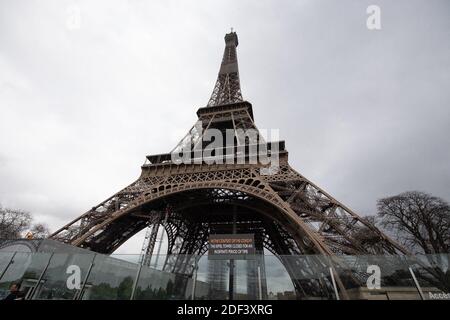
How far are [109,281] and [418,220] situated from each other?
22351 mm

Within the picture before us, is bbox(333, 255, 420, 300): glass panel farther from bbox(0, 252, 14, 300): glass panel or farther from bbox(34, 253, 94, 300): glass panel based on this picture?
bbox(0, 252, 14, 300): glass panel

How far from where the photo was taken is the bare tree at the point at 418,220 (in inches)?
674

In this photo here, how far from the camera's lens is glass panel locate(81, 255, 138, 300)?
7.09 metres

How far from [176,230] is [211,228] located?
4096 mm

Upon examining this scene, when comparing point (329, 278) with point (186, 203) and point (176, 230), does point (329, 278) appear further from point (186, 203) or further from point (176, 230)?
point (176, 230)

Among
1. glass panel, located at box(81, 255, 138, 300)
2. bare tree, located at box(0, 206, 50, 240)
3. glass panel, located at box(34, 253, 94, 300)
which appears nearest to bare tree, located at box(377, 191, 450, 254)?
glass panel, located at box(81, 255, 138, 300)

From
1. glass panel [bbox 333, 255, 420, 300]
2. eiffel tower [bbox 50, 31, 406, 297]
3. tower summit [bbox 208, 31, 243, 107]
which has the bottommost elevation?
glass panel [bbox 333, 255, 420, 300]

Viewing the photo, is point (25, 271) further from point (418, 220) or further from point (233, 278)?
point (418, 220)

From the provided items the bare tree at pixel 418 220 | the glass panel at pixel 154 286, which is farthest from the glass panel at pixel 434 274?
the bare tree at pixel 418 220

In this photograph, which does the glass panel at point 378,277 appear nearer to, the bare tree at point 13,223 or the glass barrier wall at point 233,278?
the glass barrier wall at point 233,278

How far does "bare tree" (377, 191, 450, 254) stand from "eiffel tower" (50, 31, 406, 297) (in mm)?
8694

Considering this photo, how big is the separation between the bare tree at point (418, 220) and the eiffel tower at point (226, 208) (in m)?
8.69

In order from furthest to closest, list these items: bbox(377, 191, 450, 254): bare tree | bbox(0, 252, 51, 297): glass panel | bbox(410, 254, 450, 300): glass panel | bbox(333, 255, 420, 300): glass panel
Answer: bbox(377, 191, 450, 254): bare tree → bbox(0, 252, 51, 297): glass panel → bbox(333, 255, 420, 300): glass panel → bbox(410, 254, 450, 300): glass panel
